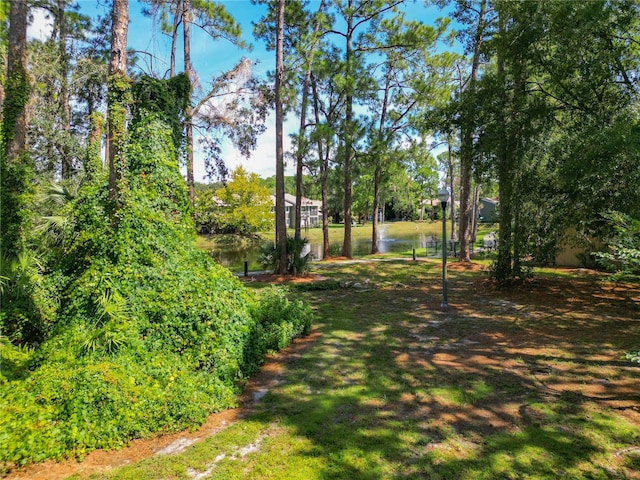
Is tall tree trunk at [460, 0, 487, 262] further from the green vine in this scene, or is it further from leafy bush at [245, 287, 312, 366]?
the green vine

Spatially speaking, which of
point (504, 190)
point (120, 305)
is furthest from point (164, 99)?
point (504, 190)

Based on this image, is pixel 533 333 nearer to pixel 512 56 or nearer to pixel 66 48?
pixel 512 56

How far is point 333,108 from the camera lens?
19.1m

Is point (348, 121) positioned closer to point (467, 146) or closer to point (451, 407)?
point (467, 146)

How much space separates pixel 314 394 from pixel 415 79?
1637 cm

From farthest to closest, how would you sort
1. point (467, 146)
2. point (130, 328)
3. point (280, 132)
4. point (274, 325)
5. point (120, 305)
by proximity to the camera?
point (280, 132)
point (467, 146)
point (274, 325)
point (120, 305)
point (130, 328)

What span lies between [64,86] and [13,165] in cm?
1047

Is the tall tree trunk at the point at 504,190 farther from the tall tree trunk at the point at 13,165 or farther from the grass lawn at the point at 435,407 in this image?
the tall tree trunk at the point at 13,165

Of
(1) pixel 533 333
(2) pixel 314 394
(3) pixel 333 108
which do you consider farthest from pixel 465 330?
(3) pixel 333 108

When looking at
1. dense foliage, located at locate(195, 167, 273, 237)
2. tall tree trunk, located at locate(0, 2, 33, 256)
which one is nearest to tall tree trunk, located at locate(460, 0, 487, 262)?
tall tree trunk, located at locate(0, 2, 33, 256)

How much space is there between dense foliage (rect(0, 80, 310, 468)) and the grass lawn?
0.33m

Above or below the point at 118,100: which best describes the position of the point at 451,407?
below

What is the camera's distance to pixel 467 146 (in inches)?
Result: 413

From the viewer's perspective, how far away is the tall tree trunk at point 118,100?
520cm
